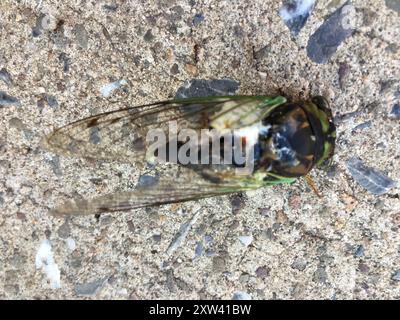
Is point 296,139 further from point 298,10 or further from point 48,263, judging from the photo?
point 48,263

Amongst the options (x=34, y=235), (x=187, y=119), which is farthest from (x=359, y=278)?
(x=34, y=235)

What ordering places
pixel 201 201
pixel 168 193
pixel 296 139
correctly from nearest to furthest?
1. pixel 296 139
2. pixel 168 193
3. pixel 201 201

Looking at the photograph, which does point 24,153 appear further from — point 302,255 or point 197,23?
point 302,255

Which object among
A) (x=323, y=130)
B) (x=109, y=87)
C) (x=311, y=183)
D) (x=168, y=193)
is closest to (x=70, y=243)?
(x=168, y=193)

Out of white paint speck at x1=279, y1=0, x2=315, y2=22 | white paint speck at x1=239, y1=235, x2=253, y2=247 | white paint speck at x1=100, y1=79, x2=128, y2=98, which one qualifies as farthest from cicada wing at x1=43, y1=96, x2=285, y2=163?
white paint speck at x1=239, y1=235, x2=253, y2=247

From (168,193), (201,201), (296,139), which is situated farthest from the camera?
(201,201)

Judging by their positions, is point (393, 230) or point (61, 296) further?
point (61, 296)

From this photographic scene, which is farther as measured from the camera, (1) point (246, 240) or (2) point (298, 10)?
(1) point (246, 240)
